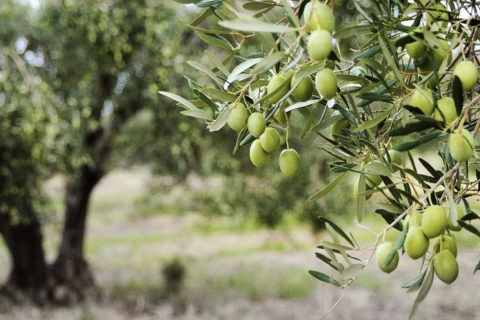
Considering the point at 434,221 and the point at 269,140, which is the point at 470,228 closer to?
the point at 434,221

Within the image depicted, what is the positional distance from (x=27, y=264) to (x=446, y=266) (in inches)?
225

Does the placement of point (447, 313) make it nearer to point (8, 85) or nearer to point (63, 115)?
point (63, 115)

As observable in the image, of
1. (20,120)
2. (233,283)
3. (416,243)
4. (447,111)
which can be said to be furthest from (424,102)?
(233,283)

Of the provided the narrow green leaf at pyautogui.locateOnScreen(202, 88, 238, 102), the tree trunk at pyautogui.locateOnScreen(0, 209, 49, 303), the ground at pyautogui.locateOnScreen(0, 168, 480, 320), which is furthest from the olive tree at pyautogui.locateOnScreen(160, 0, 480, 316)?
the tree trunk at pyautogui.locateOnScreen(0, 209, 49, 303)

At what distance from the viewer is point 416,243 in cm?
50

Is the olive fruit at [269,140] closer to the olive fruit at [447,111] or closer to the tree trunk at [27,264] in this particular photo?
the olive fruit at [447,111]

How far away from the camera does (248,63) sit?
553 mm

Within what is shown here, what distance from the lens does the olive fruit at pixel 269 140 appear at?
1.84 ft

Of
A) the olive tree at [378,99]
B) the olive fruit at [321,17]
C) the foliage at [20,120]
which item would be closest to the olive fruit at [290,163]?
Answer: the olive tree at [378,99]

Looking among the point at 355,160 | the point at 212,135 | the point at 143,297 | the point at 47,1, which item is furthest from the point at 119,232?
the point at 355,160

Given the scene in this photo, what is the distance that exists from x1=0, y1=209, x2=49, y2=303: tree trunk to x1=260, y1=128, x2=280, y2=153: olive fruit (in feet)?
17.4

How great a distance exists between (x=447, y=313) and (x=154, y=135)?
368 centimetres

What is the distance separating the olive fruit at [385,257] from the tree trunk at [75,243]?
5421 millimetres

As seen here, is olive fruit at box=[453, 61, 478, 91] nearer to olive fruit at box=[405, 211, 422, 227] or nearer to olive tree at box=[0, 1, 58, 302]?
olive fruit at box=[405, 211, 422, 227]
